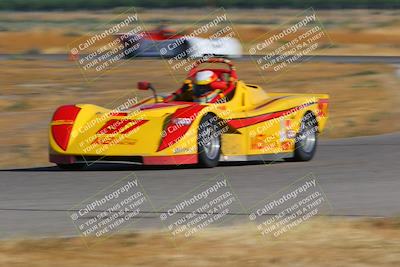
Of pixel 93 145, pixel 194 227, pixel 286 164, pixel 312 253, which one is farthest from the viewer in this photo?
pixel 286 164

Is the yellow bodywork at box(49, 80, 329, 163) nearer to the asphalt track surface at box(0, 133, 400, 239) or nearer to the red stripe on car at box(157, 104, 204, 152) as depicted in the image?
the red stripe on car at box(157, 104, 204, 152)

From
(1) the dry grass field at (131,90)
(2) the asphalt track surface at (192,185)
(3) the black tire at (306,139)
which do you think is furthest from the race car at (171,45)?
(3) the black tire at (306,139)

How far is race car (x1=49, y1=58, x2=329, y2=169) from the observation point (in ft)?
43.2

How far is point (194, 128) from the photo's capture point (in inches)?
516

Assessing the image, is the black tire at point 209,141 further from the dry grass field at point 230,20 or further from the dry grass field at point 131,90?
the dry grass field at point 230,20

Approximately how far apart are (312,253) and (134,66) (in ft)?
88.8

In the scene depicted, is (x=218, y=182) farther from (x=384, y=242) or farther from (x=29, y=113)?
(x=29, y=113)

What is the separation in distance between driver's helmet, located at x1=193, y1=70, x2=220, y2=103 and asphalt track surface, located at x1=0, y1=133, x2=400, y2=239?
3.17ft

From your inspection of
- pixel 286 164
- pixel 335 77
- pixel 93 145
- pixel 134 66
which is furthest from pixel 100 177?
pixel 134 66

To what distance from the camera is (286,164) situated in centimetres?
1455

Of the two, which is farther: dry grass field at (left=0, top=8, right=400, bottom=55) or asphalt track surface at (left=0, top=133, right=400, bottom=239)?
dry grass field at (left=0, top=8, right=400, bottom=55)

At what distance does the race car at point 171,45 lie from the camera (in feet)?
123

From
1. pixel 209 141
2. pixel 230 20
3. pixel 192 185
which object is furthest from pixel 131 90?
pixel 230 20

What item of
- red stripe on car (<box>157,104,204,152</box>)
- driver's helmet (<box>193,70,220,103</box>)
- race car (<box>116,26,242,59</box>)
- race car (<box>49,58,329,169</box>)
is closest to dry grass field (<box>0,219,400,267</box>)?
red stripe on car (<box>157,104,204,152</box>)
